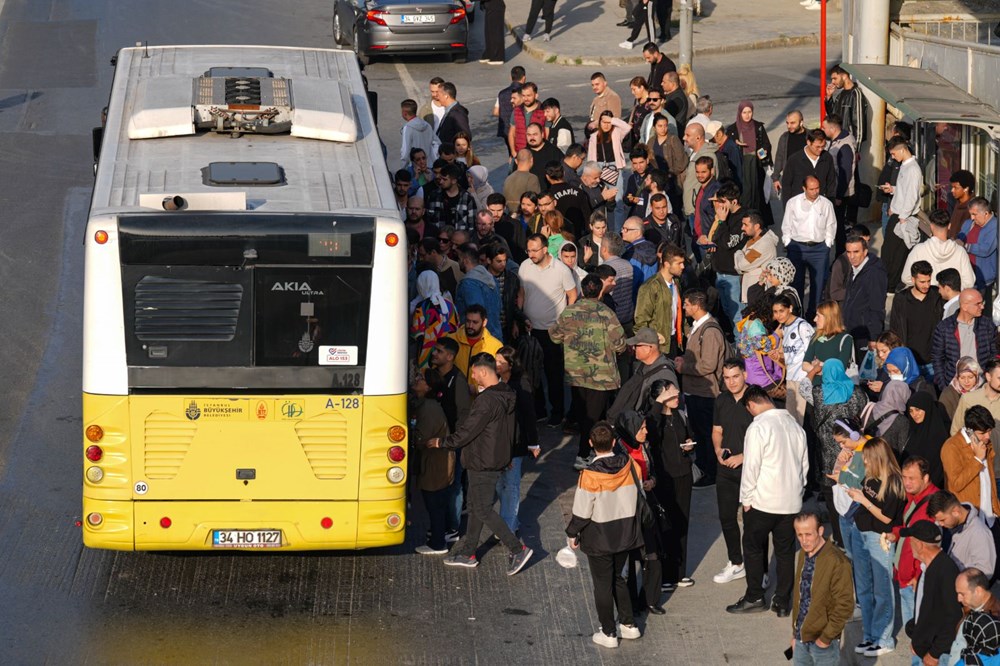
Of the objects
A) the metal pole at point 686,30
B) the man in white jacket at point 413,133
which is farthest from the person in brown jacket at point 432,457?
the metal pole at point 686,30

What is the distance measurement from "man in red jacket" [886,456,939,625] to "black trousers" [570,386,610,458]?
3.65 meters

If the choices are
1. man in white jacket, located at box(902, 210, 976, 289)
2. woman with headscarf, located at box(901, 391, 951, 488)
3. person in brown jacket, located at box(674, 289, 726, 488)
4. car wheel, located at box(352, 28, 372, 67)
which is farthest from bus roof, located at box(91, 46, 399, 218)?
car wheel, located at box(352, 28, 372, 67)

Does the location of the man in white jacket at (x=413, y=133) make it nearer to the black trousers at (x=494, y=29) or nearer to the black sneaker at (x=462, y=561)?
the black sneaker at (x=462, y=561)

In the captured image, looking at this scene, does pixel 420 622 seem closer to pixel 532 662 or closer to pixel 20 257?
pixel 532 662

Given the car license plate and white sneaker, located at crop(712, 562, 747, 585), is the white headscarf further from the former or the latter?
white sneaker, located at crop(712, 562, 747, 585)

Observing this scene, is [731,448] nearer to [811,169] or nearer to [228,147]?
[228,147]

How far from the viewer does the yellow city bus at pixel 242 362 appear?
10672mm

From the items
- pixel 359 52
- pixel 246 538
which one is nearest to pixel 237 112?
pixel 246 538

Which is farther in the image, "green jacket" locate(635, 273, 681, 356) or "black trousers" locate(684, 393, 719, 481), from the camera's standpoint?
"green jacket" locate(635, 273, 681, 356)

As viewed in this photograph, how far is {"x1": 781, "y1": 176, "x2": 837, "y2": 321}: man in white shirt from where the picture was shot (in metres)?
15.8

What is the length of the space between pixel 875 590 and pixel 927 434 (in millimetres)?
1425

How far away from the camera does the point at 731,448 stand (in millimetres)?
11547

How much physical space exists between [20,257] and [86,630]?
9158mm

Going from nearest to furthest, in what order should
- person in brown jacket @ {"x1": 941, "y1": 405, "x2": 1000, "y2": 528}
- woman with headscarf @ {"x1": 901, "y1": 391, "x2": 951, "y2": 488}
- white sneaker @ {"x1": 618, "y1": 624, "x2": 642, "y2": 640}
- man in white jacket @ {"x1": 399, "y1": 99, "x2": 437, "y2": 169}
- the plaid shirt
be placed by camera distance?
white sneaker @ {"x1": 618, "y1": 624, "x2": 642, "y2": 640} < person in brown jacket @ {"x1": 941, "y1": 405, "x2": 1000, "y2": 528} < woman with headscarf @ {"x1": 901, "y1": 391, "x2": 951, "y2": 488} < the plaid shirt < man in white jacket @ {"x1": 399, "y1": 99, "x2": 437, "y2": 169}
